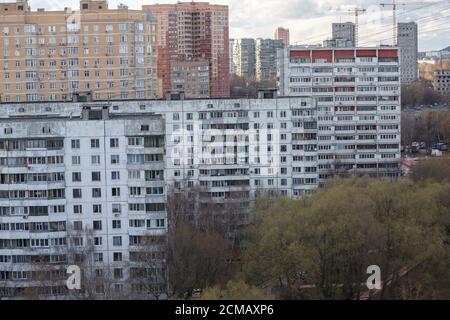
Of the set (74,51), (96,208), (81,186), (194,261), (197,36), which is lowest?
(194,261)

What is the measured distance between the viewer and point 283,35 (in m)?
9.58

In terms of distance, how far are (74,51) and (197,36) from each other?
3.82 m

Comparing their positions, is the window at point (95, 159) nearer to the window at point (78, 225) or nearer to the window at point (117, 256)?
the window at point (78, 225)

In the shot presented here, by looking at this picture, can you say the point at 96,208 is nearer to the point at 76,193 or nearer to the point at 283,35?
the point at 76,193

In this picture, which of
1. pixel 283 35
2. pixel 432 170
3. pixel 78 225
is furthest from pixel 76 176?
pixel 283 35

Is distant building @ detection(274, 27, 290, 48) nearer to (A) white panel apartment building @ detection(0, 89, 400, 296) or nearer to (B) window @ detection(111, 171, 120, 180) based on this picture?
(A) white panel apartment building @ detection(0, 89, 400, 296)

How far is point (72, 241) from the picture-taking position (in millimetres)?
4477

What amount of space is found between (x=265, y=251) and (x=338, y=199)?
478mm

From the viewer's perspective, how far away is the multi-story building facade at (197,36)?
36.4ft

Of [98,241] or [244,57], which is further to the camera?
[244,57]

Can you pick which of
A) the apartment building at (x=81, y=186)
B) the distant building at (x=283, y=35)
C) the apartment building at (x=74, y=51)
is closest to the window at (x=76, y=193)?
the apartment building at (x=81, y=186)

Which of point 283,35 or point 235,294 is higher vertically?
point 283,35

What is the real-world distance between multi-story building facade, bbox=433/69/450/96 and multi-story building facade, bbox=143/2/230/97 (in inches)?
186

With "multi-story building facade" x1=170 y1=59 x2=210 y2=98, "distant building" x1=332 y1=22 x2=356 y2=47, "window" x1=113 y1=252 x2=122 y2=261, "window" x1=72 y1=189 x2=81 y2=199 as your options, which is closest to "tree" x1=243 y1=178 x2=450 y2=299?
"window" x1=113 y1=252 x2=122 y2=261
